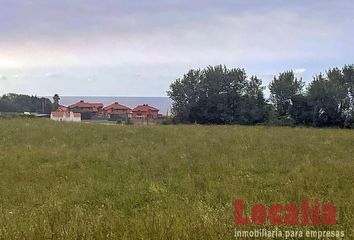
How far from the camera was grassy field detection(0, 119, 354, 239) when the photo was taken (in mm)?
3803

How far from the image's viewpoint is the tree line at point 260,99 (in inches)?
1797

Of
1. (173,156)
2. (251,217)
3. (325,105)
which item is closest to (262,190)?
(251,217)

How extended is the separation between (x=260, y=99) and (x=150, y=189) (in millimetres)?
49969

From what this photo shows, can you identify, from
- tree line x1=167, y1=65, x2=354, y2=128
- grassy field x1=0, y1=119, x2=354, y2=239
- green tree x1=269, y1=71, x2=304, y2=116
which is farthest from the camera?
green tree x1=269, y1=71, x2=304, y2=116

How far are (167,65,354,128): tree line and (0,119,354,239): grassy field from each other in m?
35.0

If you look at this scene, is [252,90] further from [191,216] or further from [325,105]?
[191,216]

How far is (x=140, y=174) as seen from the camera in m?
8.49

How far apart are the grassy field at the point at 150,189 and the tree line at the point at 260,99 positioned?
3503 centimetres

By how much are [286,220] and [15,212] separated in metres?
3.78
